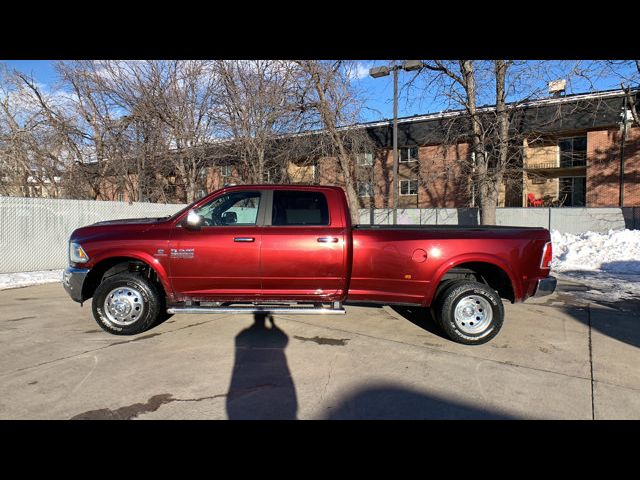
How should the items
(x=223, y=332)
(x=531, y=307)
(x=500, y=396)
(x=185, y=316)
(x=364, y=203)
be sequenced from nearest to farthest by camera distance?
(x=500, y=396), (x=223, y=332), (x=185, y=316), (x=531, y=307), (x=364, y=203)

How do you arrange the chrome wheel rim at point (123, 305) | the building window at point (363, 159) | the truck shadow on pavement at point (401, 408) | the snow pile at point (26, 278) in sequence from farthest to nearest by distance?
the building window at point (363, 159)
the snow pile at point (26, 278)
the chrome wheel rim at point (123, 305)
the truck shadow on pavement at point (401, 408)

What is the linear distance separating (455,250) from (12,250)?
1181 centimetres

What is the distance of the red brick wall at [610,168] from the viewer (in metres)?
23.4

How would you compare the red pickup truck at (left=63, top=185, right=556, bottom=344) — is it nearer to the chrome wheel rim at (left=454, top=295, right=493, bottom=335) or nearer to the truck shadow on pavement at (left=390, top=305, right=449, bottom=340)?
the chrome wheel rim at (left=454, top=295, right=493, bottom=335)

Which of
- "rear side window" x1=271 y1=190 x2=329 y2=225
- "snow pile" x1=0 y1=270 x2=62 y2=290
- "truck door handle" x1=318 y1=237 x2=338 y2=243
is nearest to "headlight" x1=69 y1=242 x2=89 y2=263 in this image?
"rear side window" x1=271 y1=190 x2=329 y2=225

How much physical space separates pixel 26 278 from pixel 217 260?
8074 millimetres

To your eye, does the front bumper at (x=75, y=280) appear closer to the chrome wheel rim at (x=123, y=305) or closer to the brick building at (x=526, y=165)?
the chrome wheel rim at (x=123, y=305)

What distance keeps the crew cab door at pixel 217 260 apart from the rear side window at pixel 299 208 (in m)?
0.29

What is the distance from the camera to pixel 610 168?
24234 millimetres

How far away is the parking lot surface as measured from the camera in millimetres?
3074

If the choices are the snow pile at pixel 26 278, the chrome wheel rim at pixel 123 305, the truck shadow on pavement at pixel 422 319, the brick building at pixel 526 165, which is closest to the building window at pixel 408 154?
the brick building at pixel 526 165
